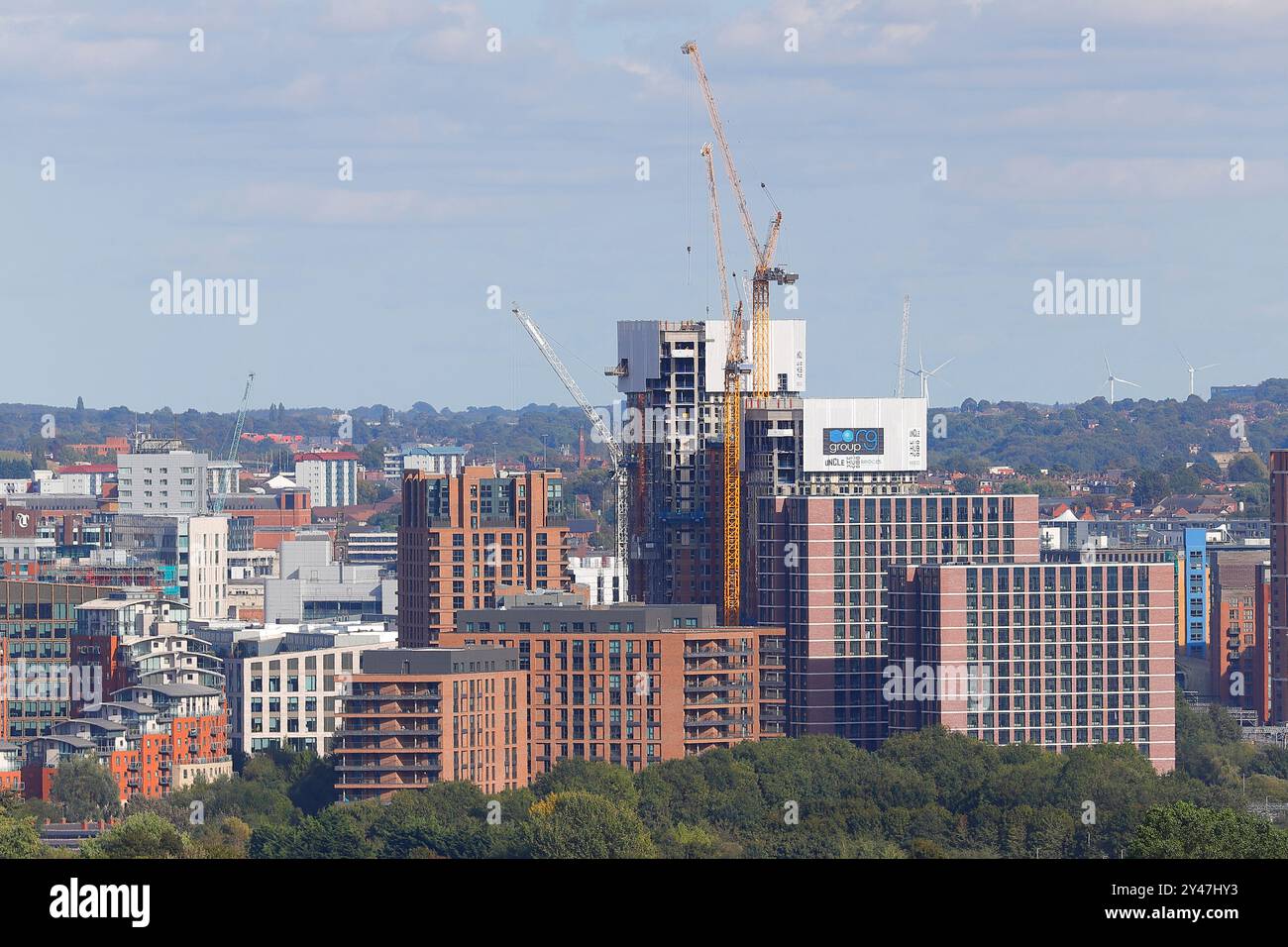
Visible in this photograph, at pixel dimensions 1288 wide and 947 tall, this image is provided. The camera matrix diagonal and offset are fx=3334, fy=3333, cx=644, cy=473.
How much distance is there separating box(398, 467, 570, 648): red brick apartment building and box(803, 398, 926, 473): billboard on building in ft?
47.6

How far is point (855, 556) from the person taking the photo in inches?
6531

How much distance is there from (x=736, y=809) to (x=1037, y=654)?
2799cm

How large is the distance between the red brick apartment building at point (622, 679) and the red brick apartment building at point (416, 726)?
20.0 ft

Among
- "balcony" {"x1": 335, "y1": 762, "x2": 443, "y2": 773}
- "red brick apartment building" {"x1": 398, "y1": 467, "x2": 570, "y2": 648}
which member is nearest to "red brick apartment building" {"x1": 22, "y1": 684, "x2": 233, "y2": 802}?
"red brick apartment building" {"x1": 398, "y1": 467, "x2": 570, "y2": 648}

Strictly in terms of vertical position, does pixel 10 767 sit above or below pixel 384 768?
below

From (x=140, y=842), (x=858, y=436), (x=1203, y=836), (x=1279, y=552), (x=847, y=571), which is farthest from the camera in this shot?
(x=1279, y=552)

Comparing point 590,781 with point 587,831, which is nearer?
point 587,831

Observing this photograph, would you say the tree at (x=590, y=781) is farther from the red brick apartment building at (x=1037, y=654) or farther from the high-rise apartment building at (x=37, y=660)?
the high-rise apartment building at (x=37, y=660)

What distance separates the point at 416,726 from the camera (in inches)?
5581

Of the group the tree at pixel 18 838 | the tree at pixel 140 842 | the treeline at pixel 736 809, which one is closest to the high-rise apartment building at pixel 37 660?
the treeline at pixel 736 809

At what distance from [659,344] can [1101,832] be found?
209 ft

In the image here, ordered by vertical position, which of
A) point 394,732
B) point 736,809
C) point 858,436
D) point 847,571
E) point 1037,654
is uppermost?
point 858,436

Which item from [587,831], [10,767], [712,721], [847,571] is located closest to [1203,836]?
[587,831]

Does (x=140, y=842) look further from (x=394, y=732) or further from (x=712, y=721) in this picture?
(x=712, y=721)
